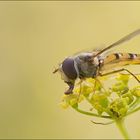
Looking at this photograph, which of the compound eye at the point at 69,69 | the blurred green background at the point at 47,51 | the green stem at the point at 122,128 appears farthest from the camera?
the blurred green background at the point at 47,51

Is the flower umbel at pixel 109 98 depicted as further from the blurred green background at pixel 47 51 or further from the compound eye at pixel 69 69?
the blurred green background at pixel 47 51

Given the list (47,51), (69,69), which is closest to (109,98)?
(69,69)

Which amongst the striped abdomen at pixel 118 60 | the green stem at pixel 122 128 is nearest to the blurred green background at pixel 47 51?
the striped abdomen at pixel 118 60

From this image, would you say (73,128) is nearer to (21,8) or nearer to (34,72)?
(34,72)

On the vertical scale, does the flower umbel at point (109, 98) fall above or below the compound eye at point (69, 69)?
below

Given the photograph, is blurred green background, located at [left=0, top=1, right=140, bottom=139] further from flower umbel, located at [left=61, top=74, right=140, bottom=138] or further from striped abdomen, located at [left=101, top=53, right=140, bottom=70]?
flower umbel, located at [left=61, top=74, right=140, bottom=138]

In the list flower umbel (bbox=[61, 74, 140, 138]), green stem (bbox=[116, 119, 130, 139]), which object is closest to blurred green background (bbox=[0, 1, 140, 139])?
flower umbel (bbox=[61, 74, 140, 138])

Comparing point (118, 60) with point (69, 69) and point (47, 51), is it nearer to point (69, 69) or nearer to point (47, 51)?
point (69, 69)
